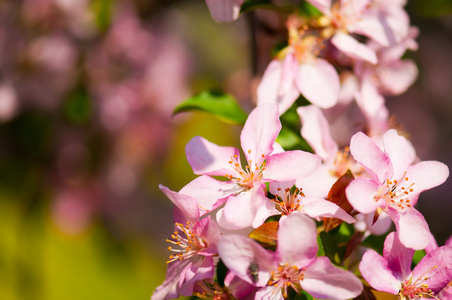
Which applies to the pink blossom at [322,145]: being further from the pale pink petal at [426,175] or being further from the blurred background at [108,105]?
the blurred background at [108,105]

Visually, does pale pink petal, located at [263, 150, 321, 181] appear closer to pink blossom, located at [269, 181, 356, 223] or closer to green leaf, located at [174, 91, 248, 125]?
pink blossom, located at [269, 181, 356, 223]

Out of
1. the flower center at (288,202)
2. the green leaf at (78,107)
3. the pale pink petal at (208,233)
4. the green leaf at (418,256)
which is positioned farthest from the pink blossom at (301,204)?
the green leaf at (78,107)

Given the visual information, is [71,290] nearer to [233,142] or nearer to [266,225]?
[233,142]

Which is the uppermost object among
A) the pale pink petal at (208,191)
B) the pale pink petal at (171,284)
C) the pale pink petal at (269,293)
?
the pale pink petal at (208,191)

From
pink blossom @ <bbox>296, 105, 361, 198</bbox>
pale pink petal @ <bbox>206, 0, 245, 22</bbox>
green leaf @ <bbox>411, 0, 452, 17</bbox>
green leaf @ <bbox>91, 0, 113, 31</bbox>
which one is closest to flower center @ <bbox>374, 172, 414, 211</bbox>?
pink blossom @ <bbox>296, 105, 361, 198</bbox>

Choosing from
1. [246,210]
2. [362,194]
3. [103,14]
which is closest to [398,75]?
[362,194]

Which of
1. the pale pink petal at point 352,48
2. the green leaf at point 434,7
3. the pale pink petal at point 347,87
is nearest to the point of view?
the pale pink petal at point 352,48

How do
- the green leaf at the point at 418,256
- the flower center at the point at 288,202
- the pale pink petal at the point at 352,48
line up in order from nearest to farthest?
the flower center at the point at 288,202 < the green leaf at the point at 418,256 < the pale pink petal at the point at 352,48
